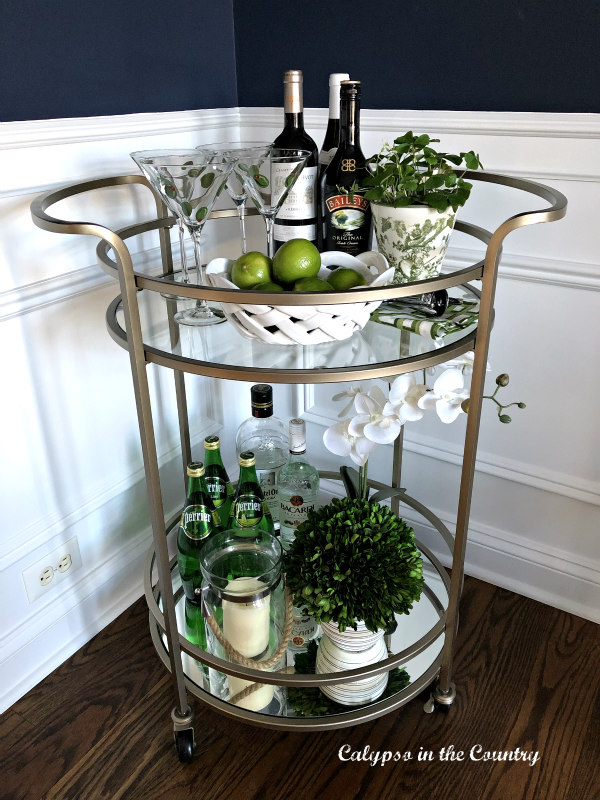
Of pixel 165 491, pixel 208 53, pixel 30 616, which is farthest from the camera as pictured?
pixel 165 491

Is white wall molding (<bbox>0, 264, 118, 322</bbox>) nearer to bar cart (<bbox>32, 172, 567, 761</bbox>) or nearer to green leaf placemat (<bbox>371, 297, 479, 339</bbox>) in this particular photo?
bar cart (<bbox>32, 172, 567, 761</bbox>)

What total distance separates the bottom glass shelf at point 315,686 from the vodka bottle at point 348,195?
658mm

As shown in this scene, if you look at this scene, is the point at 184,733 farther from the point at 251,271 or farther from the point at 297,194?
the point at 297,194

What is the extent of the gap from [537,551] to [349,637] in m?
0.56

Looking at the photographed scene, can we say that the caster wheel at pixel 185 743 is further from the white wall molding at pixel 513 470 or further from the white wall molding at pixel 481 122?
the white wall molding at pixel 481 122

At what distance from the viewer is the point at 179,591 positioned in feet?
4.44

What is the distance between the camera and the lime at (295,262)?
0.90m

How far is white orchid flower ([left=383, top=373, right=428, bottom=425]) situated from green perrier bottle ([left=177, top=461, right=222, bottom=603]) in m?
0.37

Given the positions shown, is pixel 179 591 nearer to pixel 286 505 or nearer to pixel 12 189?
pixel 286 505

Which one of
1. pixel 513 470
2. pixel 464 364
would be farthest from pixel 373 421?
pixel 513 470

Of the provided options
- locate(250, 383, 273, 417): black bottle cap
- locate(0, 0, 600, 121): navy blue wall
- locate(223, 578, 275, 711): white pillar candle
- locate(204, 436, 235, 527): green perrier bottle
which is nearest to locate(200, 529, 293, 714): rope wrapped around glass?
locate(223, 578, 275, 711): white pillar candle

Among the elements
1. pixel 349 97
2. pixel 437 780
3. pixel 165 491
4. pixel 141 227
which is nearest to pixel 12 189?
pixel 141 227

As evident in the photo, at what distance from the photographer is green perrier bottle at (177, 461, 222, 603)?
3.97 feet

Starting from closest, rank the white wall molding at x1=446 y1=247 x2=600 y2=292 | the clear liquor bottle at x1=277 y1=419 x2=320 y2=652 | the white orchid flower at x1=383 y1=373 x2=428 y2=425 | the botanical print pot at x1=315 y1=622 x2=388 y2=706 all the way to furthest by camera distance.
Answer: the white orchid flower at x1=383 y1=373 x2=428 y2=425 < the botanical print pot at x1=315 y1=622 x2=388 y2=706 < the white wall molding at x1=446 y1=247 x2=600 y2=292 < the clear liquor bottle at x1=277 y1=419 x2=320 y2=652
